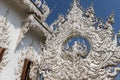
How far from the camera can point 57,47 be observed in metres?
7.00

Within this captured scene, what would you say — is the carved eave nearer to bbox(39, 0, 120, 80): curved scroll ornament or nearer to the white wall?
the white wall

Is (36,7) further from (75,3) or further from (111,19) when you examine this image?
(111,19)

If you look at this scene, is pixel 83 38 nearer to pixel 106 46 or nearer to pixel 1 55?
pixel 106 46

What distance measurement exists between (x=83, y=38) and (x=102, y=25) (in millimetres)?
566

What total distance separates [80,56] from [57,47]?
0.70m

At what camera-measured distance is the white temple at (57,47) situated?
6.39 m

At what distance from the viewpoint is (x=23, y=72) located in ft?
23.6

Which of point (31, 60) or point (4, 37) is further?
point (31, 60)

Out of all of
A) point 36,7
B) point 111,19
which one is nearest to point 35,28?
point 36,7

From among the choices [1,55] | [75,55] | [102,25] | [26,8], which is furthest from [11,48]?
[102,25]

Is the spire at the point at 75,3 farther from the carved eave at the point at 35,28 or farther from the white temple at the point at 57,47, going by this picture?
the carved eave at the point at 35,28

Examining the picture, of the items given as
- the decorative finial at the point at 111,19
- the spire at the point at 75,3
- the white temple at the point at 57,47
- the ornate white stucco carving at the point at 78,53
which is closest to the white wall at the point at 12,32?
the white temple at the point at 57,47

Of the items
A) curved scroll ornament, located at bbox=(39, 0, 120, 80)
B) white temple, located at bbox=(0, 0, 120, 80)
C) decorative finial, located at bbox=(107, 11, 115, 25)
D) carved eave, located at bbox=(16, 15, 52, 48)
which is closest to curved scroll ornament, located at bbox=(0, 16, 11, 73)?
A: white temple, located at bbox=(0, 0, 120, 80)

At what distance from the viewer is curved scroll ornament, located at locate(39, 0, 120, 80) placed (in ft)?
20.7
